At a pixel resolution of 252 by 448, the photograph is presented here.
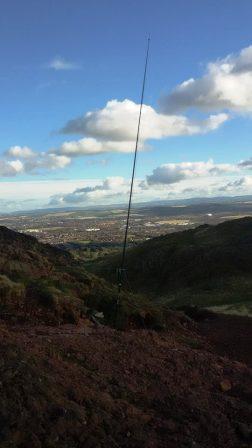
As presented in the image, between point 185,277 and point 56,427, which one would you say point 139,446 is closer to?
point 56,427

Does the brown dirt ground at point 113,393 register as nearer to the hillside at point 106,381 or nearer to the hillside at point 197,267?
the hillside at point 106,381

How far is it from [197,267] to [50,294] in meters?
28.9

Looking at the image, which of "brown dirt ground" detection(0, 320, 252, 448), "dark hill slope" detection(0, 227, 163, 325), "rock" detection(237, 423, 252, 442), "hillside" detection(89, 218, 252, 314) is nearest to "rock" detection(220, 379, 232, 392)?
"brown dirt ground" detection(0, 320, 252, 448)

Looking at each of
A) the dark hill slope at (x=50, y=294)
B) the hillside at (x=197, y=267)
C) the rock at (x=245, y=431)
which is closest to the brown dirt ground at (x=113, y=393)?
the rock at (x=245, y=431)

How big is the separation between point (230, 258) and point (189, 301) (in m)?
11.8

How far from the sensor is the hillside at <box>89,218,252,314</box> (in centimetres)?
3519

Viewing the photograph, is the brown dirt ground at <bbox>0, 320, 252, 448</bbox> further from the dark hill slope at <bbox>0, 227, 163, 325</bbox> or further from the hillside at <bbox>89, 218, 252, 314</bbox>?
the hillside at <bbox>89, 218, 252, 314</bbox>

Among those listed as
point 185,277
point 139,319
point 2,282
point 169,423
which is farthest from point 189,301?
point 169,423

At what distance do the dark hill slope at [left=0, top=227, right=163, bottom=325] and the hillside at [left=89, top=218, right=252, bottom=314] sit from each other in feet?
34.0

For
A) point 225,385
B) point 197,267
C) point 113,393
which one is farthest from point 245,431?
point 197,267

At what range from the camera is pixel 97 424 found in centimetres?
866

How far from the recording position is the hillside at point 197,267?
1385 inches

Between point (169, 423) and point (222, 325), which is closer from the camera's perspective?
point (169, 423)

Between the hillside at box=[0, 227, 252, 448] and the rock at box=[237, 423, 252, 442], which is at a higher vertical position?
the hillside at box=[0, 227, 252, 448]
